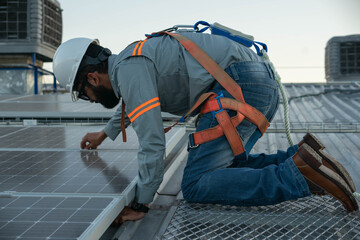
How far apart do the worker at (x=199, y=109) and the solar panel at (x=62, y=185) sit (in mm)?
271

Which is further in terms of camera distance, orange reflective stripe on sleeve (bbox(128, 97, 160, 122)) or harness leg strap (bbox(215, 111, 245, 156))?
harness leg strap (bbox(215, 111, 245, 156))

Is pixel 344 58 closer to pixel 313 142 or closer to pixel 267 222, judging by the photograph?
pixel 313 142

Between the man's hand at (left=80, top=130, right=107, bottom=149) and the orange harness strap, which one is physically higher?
the orange harness strap

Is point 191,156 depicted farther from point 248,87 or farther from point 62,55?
point 62,55

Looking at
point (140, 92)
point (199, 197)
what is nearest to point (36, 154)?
point (140, 92)

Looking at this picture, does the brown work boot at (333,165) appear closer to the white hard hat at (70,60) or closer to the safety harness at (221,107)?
the safety harness at (221,107)

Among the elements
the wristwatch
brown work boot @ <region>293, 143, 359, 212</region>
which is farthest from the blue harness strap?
the wristwatch

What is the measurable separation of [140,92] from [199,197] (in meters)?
0.79

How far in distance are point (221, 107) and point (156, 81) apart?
0.50m

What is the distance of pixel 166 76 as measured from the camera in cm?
260

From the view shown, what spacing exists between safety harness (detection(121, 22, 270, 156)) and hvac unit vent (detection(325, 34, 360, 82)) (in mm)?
16159

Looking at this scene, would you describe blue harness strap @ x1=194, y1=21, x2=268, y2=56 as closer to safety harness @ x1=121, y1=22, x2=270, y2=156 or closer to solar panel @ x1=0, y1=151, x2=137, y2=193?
safety harness @ x1=121, y1=22, x2=270, y2=156

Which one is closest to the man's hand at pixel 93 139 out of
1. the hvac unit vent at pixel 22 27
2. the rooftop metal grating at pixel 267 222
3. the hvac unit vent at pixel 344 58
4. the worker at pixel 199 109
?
the worker at pixel 199 109

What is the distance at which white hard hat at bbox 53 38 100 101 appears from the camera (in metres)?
2.72
